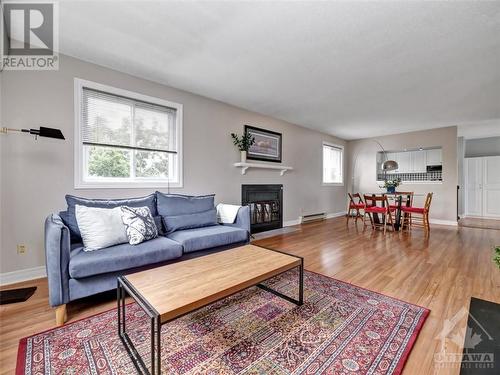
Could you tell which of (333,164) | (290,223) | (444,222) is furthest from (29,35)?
(444,222)

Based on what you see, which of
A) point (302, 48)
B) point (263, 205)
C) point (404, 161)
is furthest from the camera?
point (404, 161)

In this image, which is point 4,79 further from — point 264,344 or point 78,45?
point 264,344

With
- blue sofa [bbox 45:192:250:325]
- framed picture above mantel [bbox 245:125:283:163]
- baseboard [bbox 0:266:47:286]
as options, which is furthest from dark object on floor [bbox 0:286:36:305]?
framed picture above mantel [bbox 245:125:283:163]

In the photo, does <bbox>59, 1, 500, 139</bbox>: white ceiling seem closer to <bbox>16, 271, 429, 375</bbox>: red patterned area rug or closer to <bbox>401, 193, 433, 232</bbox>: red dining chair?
<bbox>401, 193, 433, 232</bbox>: red dining chair

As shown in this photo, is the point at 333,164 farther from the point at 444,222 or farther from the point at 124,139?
the point at 124,139

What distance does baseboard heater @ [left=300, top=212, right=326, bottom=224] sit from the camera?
6034mm

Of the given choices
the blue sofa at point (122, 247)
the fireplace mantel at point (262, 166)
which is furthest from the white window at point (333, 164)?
the blue sofa at point (122, 247)

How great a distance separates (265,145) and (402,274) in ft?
11.3

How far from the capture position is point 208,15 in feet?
6.71

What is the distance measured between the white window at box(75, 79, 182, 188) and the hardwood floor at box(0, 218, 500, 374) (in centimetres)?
Result: 141

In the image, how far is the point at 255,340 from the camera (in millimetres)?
1526

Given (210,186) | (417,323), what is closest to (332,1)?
(417,323)

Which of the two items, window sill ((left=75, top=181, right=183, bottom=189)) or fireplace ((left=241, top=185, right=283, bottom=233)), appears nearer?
window sill ((left=75, top=181, right=183, bottom=189))

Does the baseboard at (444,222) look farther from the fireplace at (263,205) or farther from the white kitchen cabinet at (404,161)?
the fireplace at (263,205)
